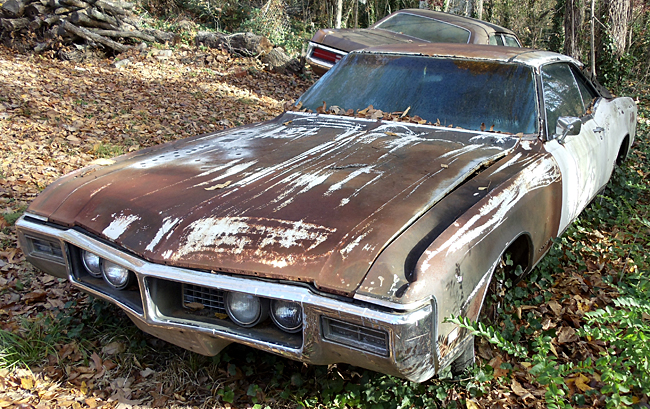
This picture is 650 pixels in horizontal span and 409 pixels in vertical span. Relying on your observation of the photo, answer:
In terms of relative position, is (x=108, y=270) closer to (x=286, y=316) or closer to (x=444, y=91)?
(x=286, y=316)

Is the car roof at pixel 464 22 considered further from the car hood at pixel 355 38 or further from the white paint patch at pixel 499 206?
the white paint patch at pixel 499 206

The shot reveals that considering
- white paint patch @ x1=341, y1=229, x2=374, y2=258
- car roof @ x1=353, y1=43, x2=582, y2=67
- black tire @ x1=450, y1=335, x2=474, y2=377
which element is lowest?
black tire @ x1=450, y1=335, x2=474, y2=377

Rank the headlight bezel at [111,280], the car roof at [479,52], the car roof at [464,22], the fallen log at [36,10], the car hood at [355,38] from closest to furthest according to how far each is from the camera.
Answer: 1. the headlight bezel at [111,280]
2. the car roof at [479,52]
3. the car hood at [355,38]
4. the car roof at [464,22]
5. the fallen log at [36,10]

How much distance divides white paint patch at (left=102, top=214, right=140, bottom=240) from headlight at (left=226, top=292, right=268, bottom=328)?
1.88 ft

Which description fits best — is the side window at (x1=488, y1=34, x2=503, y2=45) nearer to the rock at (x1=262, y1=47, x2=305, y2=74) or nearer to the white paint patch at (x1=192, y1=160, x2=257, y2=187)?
the rock at (x1=262, y1=47, x2=305, y2=74)

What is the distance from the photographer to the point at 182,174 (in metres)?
2.57

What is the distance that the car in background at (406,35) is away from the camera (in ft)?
24.2

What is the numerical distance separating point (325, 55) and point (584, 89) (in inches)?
171

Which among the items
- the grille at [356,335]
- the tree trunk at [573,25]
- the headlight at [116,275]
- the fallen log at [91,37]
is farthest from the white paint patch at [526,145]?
the fallen log at [91,37]

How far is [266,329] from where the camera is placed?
1.96m

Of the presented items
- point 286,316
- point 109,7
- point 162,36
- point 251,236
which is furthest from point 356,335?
point 162,36

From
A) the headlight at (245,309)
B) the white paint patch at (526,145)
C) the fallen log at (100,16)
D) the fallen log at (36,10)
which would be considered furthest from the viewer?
the fallen log at (36,10)

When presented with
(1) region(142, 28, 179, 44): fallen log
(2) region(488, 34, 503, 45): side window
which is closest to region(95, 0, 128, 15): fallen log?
(1) region(142, 28, 179, 44): fallen log

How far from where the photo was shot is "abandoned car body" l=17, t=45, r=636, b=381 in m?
1.76
